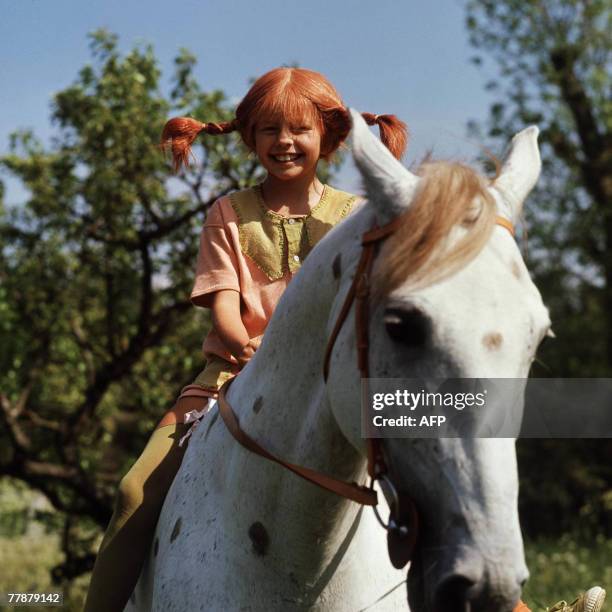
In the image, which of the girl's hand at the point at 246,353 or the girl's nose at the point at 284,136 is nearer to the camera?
the girl's hand at the point at 246,353

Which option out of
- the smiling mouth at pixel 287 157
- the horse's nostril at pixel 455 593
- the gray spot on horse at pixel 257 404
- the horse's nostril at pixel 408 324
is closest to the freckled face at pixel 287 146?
the smiling mouth at pixel 287 157

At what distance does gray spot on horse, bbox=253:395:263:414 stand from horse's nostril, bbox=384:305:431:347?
0.66m

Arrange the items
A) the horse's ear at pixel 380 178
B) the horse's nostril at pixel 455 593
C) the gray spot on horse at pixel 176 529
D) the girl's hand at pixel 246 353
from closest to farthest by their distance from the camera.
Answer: the horse's nostril at pixel 455 593 < the horse's ear at pixel 380 178 < the gray spot on horse at pixel 176 529 < the girl's hand at pixel 246 353

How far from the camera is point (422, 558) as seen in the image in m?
2.04

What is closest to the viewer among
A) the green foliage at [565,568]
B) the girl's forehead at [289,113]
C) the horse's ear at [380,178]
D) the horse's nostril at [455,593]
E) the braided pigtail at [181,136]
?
the horse's nostril at [455,593]

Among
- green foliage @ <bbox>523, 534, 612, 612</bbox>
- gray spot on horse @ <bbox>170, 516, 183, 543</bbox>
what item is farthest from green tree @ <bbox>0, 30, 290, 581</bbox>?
gray spot on horse @ <bbox>170, 516, 183, 543</bbox>

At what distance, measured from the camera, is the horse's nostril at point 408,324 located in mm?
2014

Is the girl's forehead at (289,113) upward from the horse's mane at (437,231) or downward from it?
upward

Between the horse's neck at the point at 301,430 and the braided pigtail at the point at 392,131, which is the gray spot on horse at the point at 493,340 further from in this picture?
the braided pigtail at the point at 392,131

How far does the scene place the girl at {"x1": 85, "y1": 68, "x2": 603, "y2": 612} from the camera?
3.12 m

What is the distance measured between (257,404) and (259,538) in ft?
1.17

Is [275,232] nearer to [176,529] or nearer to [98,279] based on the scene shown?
[176,529]

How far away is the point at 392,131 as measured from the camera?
3.32m

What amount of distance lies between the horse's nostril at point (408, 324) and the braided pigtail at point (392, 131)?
1348mm
